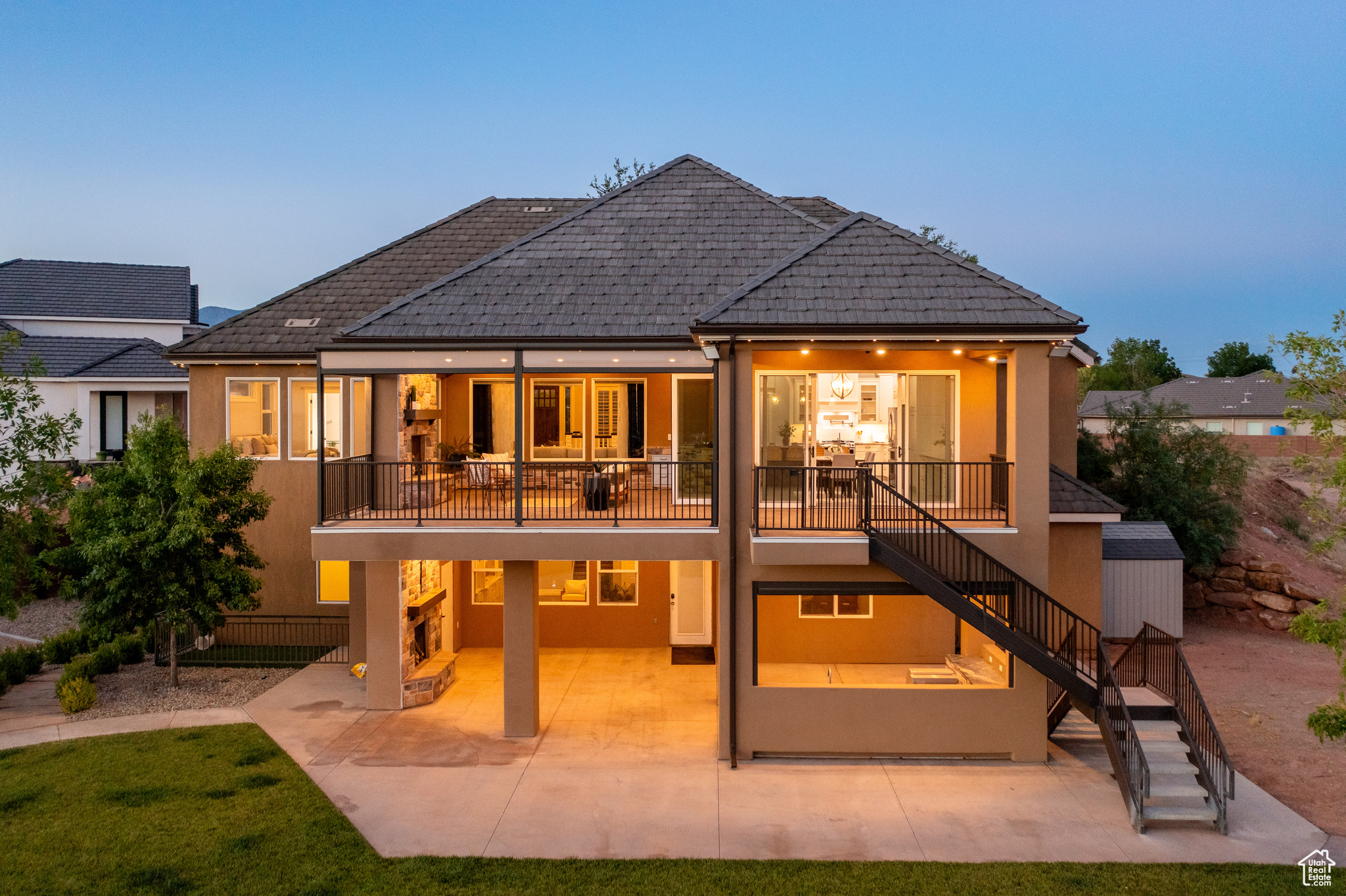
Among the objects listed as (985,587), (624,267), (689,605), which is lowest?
(689,605)

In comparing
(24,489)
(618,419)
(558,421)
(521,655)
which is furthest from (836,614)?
(24,489)

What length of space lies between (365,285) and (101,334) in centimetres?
2091

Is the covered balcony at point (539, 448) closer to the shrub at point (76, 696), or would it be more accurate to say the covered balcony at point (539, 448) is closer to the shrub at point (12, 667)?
the shrub at point (76, 696)

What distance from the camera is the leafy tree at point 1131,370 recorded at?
56000mm

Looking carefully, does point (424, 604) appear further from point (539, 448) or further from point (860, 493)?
point (860, 493)

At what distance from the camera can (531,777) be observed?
31.9ft

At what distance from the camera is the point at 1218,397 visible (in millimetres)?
50844

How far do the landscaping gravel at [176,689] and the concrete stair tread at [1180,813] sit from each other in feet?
42.4

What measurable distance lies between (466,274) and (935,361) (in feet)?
25.7

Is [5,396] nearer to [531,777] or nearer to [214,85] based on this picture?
[531,777]

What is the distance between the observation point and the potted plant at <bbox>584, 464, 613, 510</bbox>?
11.5m

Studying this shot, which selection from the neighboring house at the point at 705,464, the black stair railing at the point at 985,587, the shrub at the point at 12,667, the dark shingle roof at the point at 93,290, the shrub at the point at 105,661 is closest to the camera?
the black stair railing at the point at 985,587

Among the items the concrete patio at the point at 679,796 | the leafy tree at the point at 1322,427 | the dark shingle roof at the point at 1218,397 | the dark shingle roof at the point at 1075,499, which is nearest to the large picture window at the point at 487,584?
the concrete patio at the point at 679,796

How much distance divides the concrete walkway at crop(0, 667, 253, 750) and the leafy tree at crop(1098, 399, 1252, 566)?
20733 mm
